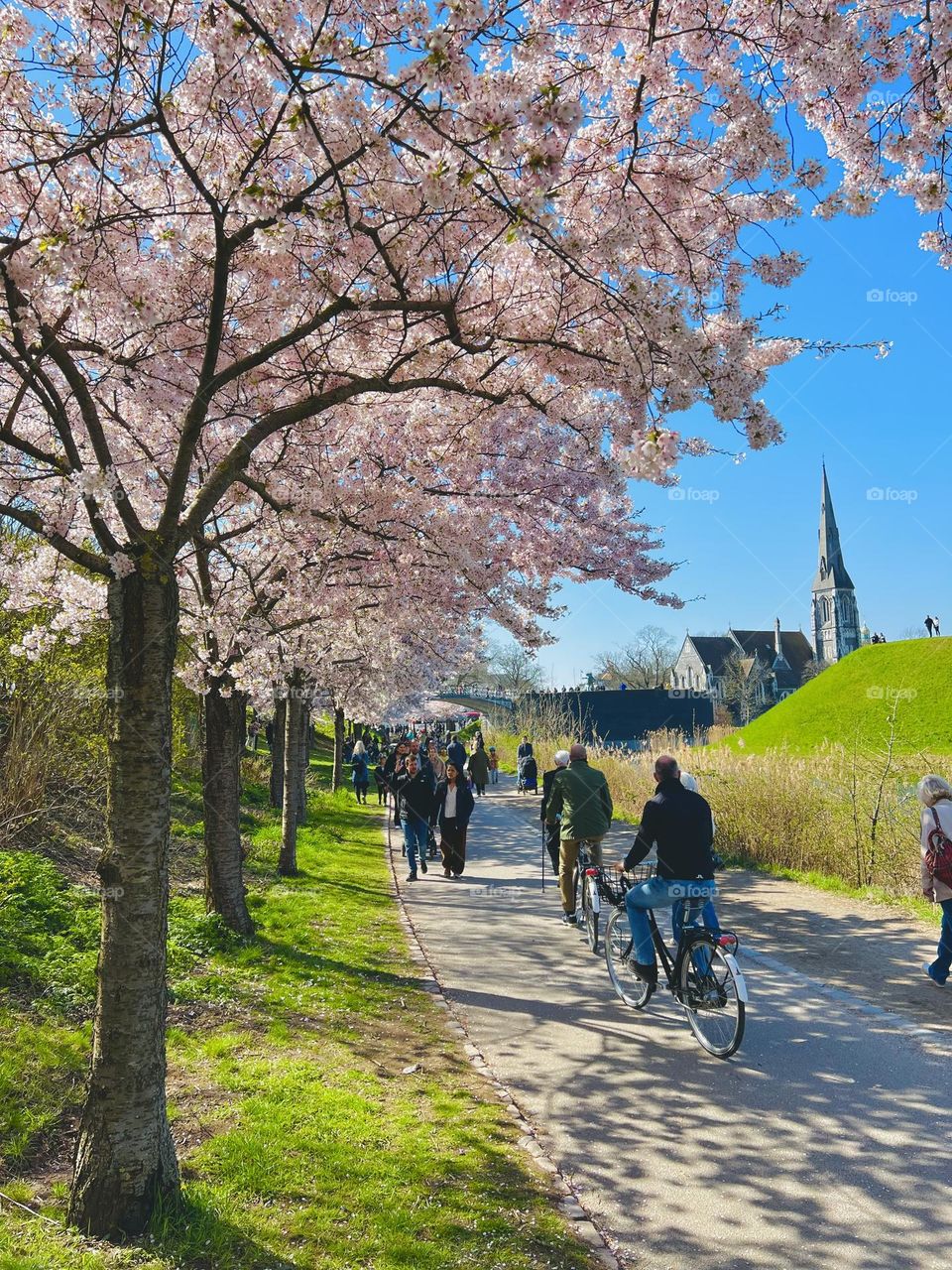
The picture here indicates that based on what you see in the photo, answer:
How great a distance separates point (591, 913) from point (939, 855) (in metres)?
3.48

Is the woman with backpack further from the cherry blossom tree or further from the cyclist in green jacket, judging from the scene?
the cherry blossom tree

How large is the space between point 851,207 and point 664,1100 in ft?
18.4

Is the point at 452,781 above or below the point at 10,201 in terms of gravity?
below

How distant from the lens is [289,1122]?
4930 millimetres

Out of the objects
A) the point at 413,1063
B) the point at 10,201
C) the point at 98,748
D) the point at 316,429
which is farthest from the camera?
the point at 98,748

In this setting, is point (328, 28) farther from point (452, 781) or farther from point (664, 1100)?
point (452, 781)

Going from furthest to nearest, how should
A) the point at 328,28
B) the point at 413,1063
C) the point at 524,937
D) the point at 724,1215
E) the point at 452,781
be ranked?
the point at 452,781, the point at 524,937, the point at 413,1063, the point at 328,28, the point at 724,1215

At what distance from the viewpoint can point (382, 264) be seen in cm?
582

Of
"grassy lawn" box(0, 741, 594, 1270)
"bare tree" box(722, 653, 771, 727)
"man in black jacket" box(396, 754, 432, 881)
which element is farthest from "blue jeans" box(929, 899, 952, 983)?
"bare tree" box(722, 653, 771, 727)

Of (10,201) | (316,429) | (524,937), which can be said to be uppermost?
(10,201)

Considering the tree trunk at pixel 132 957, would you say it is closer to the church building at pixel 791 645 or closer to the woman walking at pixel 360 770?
the woman walking at pixel 360 770

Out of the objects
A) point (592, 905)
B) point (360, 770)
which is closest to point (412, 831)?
point (592, 905)

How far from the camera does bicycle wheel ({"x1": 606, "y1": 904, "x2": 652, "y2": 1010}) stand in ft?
23.9

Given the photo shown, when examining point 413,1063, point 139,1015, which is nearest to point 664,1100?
point 413,1063
